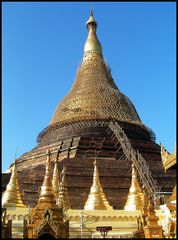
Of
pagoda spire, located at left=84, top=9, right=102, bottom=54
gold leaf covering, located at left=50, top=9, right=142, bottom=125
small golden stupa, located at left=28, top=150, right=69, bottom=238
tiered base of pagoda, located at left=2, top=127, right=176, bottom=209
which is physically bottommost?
small golden stupa, located at left=28, top=150, right=69, bottom=238

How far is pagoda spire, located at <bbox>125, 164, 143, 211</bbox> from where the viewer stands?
20.8 meters

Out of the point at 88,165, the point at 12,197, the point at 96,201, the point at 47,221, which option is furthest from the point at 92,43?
the point at 47,221

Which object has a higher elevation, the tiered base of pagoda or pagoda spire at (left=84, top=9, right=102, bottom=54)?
pagoda spire at (left=84, top=9, right=102, bottom=54)

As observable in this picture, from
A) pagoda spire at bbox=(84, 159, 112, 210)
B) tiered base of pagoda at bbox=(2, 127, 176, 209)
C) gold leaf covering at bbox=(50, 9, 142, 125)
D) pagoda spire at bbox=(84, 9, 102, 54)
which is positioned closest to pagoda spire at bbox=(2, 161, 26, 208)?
tiered base of pagoda at bbox=(2, 127, 176, 209)

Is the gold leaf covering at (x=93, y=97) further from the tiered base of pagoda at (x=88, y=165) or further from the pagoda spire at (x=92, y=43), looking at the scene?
the tiered base of pagoda at (x=88, y=165)

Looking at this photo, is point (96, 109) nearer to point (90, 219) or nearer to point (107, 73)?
point (107, 73)

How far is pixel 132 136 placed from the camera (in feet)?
104

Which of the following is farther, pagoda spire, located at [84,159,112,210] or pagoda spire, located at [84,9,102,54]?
pagoda spire, located at [84,9,102,54]

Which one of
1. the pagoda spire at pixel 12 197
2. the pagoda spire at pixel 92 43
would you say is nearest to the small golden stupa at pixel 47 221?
the pagoda spire at pixel 12 197

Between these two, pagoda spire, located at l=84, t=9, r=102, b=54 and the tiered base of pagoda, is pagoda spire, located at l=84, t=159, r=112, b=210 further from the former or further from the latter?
pagoda spire, located at l=84, t=9, r=102, b=54

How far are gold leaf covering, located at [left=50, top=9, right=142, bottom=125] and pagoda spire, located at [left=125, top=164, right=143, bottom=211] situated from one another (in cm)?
1032

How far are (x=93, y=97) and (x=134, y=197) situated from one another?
47.0ft

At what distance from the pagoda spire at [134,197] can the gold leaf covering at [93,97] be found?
10323 millimetres

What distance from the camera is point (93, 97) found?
3403cm
